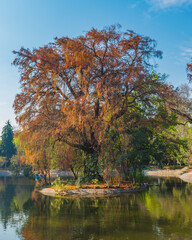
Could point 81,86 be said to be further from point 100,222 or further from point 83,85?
point 100,222

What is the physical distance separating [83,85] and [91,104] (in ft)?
4.71

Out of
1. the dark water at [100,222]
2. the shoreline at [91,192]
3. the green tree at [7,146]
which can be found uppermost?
the green tree at [7,146]

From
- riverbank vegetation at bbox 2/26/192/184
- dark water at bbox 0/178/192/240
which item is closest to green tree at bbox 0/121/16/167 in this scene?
riverbank vegetation at bbox 2/26/192/184

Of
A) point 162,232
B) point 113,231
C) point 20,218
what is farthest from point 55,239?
point 20,218

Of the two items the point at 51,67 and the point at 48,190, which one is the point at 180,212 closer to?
the point at 48,190

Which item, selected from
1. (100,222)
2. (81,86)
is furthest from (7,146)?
(100,222)

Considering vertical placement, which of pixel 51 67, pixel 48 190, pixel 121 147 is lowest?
pixel 48 190

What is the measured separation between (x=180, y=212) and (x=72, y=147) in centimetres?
1207

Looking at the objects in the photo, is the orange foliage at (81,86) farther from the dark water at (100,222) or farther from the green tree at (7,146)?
the green tree at (7,146)

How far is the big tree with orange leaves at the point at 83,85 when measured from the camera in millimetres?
19312

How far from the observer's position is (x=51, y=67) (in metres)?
20.8

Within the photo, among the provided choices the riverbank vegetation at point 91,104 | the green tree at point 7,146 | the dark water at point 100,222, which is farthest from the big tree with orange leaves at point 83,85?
the green tree at point 7,146

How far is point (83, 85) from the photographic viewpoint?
19828 mm

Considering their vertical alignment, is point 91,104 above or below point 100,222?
above
